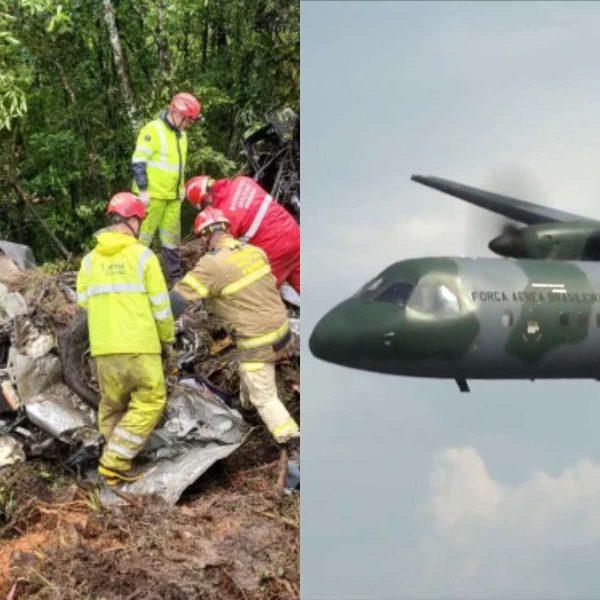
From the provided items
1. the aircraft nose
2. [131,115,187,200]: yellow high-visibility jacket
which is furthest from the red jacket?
the aircraft nose

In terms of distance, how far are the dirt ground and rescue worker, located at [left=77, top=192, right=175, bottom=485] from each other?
0.42 metres

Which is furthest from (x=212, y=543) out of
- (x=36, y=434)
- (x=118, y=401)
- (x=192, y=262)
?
(x=192, y=262)

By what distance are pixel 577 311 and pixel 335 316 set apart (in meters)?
1.58

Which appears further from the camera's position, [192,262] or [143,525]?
[192,262]

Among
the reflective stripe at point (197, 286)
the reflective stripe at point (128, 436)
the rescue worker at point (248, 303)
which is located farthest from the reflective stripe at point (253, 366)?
the reflective stripe at point (128, 436)

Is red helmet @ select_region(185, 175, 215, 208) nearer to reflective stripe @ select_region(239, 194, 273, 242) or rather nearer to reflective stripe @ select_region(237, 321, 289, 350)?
reflective stripe @ select_region(239, 194, 273, 242)

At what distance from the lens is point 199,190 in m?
8.12

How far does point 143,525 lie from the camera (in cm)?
732

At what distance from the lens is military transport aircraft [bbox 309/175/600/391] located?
6.36 metres

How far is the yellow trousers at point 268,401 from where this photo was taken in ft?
24.9

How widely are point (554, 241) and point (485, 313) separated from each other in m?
0.90

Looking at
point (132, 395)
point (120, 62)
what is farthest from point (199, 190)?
point (120, 62)

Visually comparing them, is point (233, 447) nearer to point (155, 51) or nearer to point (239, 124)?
point (239, 124)

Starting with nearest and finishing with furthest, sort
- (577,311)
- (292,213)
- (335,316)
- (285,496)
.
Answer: (335,316) < (577,311) < (285,496) < (292,213)
